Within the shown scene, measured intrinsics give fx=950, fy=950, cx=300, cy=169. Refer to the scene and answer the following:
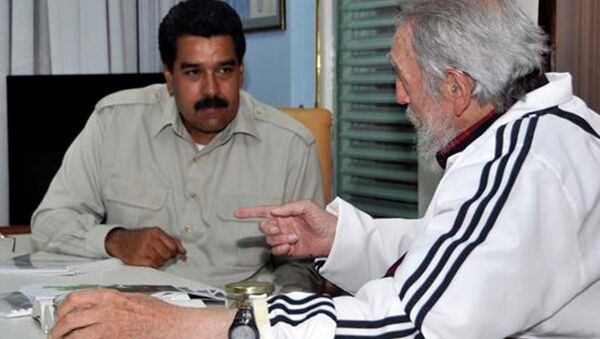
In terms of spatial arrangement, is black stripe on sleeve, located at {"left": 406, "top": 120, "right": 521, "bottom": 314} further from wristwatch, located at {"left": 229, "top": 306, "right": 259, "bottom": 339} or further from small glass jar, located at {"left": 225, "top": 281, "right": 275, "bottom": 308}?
small glass jar, located at {"left": 225, "top": 281, "right": 275, "bottom": 308}

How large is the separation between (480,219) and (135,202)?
60.0 inches

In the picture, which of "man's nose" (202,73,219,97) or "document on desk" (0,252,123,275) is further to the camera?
"man's nose" (202,73,219,97)

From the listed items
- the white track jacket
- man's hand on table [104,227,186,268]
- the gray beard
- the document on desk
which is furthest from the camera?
man's hand on table [104,227,186,268]

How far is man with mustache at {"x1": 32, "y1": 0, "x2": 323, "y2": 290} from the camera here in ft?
9.05

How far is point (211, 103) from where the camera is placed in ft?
9.13

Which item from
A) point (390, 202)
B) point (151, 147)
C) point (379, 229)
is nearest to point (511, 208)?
point (379, 229)

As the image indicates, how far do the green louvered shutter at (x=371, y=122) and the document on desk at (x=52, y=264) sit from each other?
62.3 inches

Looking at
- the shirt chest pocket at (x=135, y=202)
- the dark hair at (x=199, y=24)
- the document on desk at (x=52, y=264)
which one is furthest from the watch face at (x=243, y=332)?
the dark hair at (x=199, y=24)

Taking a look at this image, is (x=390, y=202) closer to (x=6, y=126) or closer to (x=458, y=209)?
(x=6, y=126)

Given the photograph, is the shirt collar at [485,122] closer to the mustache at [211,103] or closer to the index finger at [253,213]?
the index finger at [253,213]

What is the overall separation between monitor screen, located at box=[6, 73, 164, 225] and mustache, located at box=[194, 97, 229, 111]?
1064 millimetres

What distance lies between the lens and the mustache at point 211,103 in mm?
2779

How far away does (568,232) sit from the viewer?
4.93 ft

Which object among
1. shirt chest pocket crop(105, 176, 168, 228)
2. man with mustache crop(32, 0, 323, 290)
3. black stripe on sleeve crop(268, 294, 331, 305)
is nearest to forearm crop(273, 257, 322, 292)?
man with mustache crop(32, 0, 323, 290)
